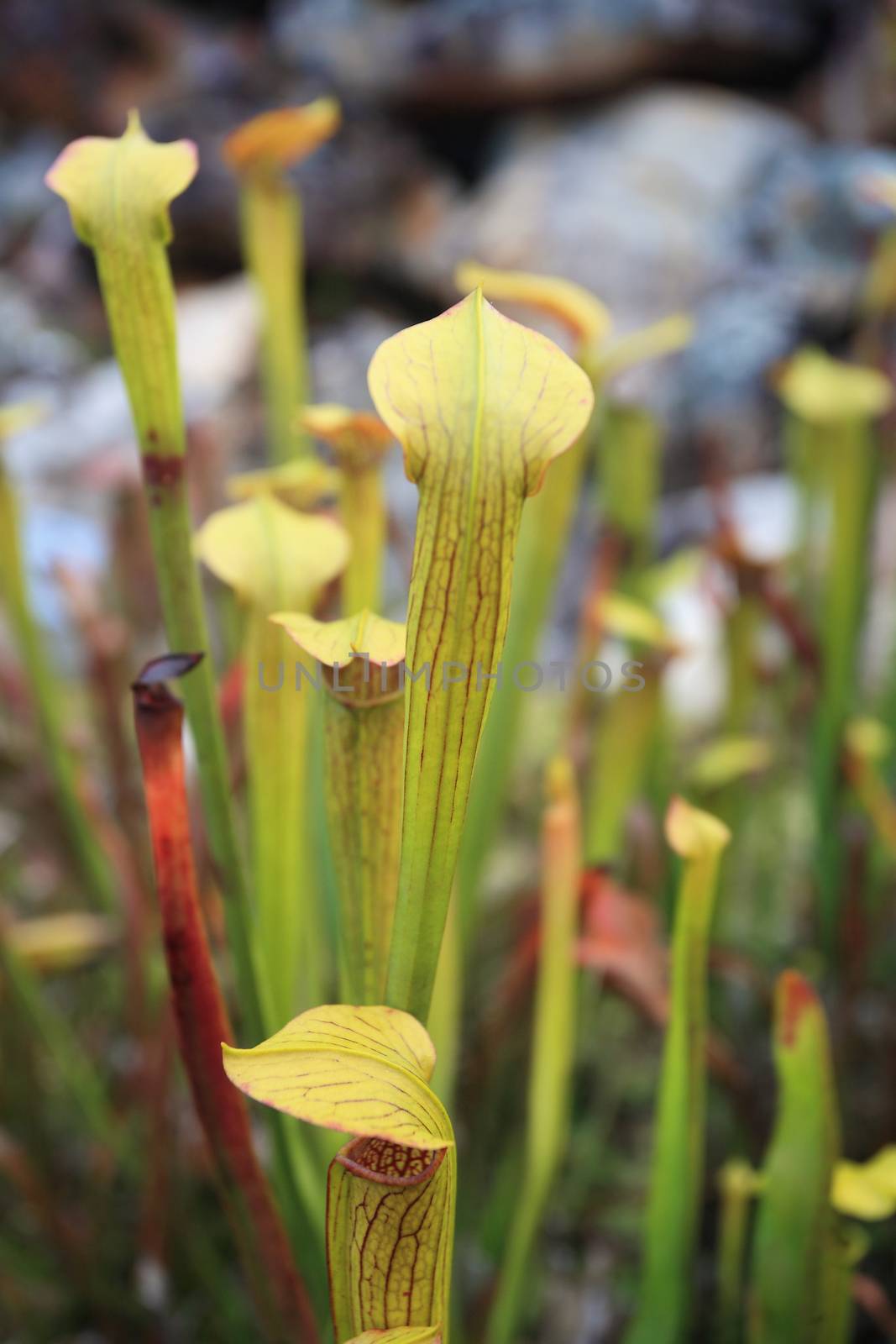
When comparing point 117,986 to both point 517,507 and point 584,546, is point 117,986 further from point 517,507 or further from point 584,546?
point 584,546

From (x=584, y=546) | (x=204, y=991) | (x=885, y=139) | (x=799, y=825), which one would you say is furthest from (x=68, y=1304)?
(x=885, y=139)

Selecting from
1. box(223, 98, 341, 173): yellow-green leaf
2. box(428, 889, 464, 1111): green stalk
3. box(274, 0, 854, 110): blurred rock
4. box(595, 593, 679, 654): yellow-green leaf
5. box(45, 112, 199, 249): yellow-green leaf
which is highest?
box(274, 0, 854, 110): blurred rock

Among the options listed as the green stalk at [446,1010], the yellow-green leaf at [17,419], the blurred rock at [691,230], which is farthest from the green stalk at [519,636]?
the blurred rock at [691,230]

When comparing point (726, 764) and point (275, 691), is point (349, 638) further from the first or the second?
point (726, 764)

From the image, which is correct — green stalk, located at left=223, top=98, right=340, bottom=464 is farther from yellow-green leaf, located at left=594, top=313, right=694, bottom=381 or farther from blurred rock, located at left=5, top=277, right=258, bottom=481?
blurred rock, located at left=5, top=277, right=258, bottom=481

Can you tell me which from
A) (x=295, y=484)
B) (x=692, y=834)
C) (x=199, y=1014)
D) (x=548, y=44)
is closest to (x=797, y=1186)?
(x=692, y=834)

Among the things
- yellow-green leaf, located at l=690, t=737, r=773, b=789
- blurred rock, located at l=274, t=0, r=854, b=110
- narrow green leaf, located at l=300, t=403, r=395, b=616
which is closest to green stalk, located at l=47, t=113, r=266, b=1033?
narrow green leaf, located at l=300, t=403, r=395, b=616
